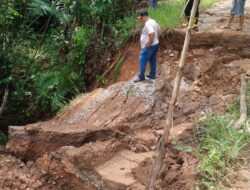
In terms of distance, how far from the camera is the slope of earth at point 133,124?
5.39 metres

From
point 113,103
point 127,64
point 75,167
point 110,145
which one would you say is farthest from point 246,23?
point 75,167

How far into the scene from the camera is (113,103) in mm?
7258

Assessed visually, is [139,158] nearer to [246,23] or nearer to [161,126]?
[161,126]

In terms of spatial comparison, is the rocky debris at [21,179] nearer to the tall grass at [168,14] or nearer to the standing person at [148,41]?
the standing person at [148,41]

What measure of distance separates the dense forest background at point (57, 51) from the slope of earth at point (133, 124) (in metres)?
0.96

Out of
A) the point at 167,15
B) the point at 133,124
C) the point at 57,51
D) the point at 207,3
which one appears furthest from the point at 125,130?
the point at 207,3

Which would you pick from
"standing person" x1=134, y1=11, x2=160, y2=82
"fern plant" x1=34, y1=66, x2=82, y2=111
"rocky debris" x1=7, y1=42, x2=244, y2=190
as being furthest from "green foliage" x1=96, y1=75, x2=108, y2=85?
"standing person" x1=134, y1=11, x2=160, y2=82

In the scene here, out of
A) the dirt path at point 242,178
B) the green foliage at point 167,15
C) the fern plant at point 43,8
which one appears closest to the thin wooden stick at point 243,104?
the dirt path at point 242,178

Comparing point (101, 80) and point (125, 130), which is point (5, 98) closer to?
point (101, 80)

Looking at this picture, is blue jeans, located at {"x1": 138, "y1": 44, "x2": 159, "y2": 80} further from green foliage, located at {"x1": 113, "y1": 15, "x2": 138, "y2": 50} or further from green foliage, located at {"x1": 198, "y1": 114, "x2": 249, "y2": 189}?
green foliage, located at {"x1": 113, "y1": 15, "x2": 138, "y2": 50}

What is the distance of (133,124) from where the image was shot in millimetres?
6547

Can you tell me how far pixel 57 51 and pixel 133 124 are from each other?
4195 mm

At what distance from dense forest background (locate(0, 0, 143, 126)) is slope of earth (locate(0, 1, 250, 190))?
0.96 meters

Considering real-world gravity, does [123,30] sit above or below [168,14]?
below
